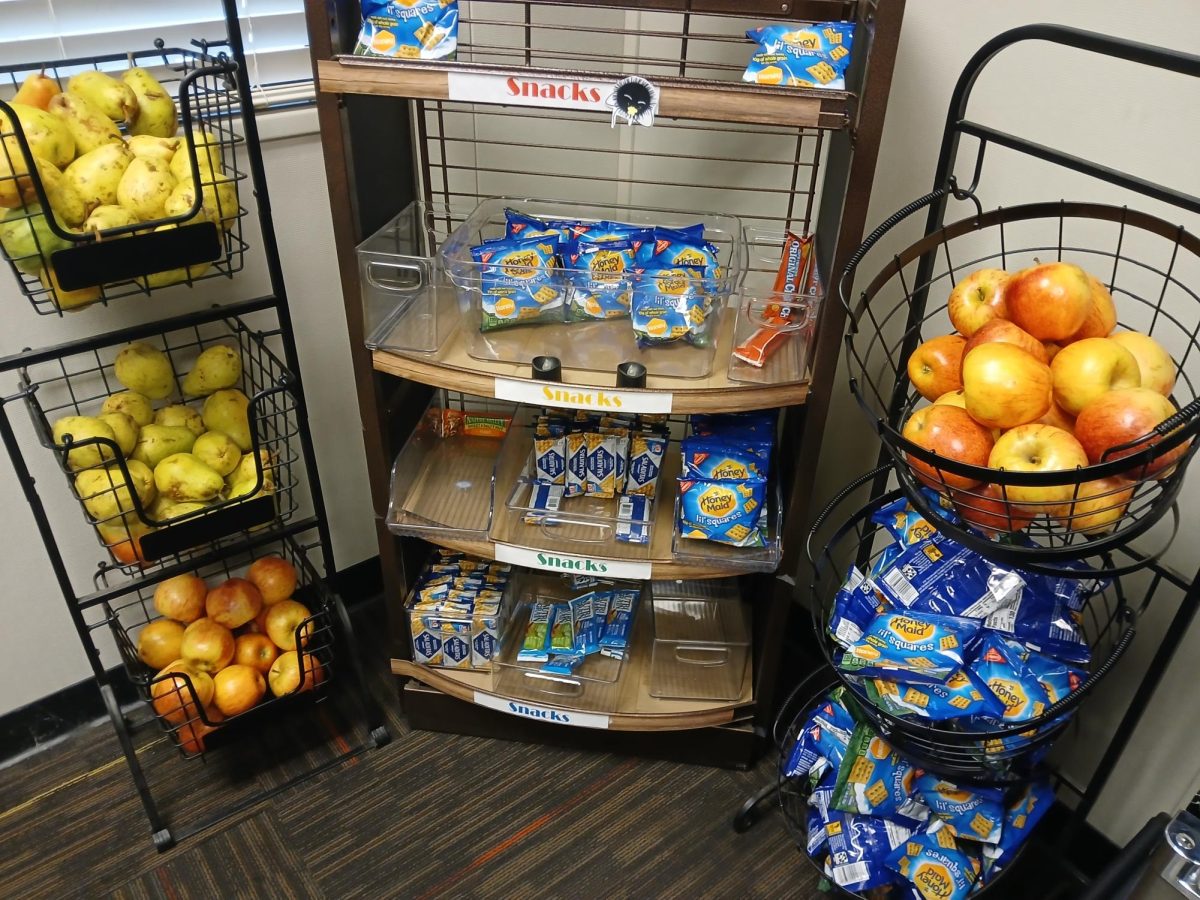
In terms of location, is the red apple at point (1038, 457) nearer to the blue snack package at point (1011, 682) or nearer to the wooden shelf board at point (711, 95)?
the blue snack package at point (1011, 682)

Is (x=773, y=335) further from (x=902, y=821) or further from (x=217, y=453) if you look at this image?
(x=217, y=453)

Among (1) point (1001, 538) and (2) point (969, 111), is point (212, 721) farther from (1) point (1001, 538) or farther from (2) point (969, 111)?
(2) point (969, 111)

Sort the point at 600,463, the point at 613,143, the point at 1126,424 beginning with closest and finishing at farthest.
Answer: the point at 1126,424, the point at 600,463, the point at 613,143

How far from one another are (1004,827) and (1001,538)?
2.00 ft

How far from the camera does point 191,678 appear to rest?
171 centimetres

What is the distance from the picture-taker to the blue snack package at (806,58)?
124 centimetres

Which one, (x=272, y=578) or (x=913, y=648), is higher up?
(x=913, y=648)

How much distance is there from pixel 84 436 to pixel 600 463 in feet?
2.86

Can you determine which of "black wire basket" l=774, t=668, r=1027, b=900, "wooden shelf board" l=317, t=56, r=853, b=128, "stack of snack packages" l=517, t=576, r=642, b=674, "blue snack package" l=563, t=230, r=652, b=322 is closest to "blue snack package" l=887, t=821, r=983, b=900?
"black wire basket" l=774, t=668, r=1027, b=900

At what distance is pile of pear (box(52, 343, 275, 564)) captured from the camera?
1.49 metres

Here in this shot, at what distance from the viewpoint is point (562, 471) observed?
173cm

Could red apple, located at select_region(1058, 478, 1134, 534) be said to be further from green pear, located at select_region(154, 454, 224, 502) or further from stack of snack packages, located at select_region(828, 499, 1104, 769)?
green pear, located at select_region(154, 454, 224, 502)

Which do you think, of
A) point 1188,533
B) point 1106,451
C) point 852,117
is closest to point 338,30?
point 852,117

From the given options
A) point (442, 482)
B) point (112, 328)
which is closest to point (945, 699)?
point (442, 482)
